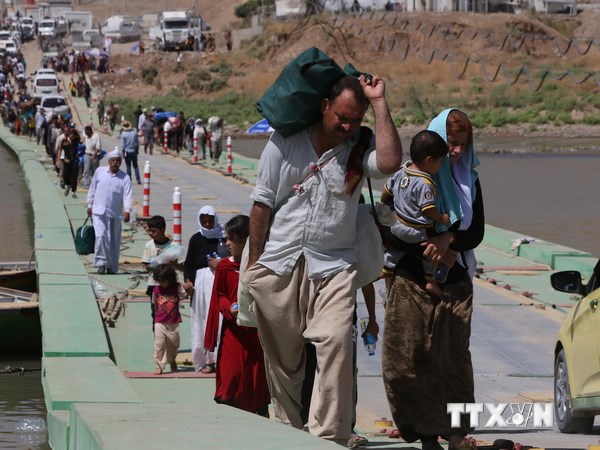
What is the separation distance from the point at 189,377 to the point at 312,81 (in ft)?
17.1

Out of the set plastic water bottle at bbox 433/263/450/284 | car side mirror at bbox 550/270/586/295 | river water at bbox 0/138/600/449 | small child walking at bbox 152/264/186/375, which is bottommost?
river water at bbox 0/138/600/449

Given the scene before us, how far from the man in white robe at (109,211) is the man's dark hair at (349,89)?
12457 millimetres

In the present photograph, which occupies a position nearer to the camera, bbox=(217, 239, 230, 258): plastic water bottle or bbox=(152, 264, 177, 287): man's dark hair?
bbox=(217, 239, 230, 258): plastic water bottle

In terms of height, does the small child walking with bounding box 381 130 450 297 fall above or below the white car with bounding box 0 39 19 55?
above

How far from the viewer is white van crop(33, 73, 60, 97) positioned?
78.6m

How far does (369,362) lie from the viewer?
13.1 m

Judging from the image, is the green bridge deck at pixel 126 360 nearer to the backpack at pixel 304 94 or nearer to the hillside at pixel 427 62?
the backpack at pixel 304 94

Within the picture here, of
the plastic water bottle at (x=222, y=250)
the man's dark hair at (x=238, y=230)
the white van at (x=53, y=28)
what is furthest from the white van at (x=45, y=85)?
the man's dark hair at (x=238, y=230)

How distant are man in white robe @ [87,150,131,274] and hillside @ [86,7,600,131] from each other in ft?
201

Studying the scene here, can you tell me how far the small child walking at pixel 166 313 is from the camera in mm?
12133

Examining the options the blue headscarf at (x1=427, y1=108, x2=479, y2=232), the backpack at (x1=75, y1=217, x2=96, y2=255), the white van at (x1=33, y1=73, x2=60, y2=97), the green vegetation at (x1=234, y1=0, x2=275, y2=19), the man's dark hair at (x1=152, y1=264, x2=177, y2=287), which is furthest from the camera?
the green vegetation at (x1=234, y1=0, x2=275, y2=19)

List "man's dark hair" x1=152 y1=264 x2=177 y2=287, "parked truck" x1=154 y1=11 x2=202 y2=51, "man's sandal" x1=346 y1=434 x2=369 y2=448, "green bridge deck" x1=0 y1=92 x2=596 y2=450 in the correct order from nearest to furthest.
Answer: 1. "green bridge deck" x1=0 y1=92 x2=596 y2=450
2. "man's sandal" x1=346 y1=434 x2=369 y2=448
3. "man's dark hair" x1=152 y1=264 x2=177 y2=287
4. "parked truck" x1=154 y1=11 x2=202 y2=51

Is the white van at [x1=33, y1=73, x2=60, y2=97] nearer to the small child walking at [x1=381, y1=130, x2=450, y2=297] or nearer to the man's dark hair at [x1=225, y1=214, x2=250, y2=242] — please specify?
the man's dark hair at [x1=225, y1=214, x2=250, y2=242]

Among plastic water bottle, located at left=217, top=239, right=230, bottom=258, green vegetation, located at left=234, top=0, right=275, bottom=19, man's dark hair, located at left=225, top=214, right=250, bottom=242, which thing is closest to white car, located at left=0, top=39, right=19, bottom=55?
green vegetation, located at left=234, top=0, right=275, bottom=19
